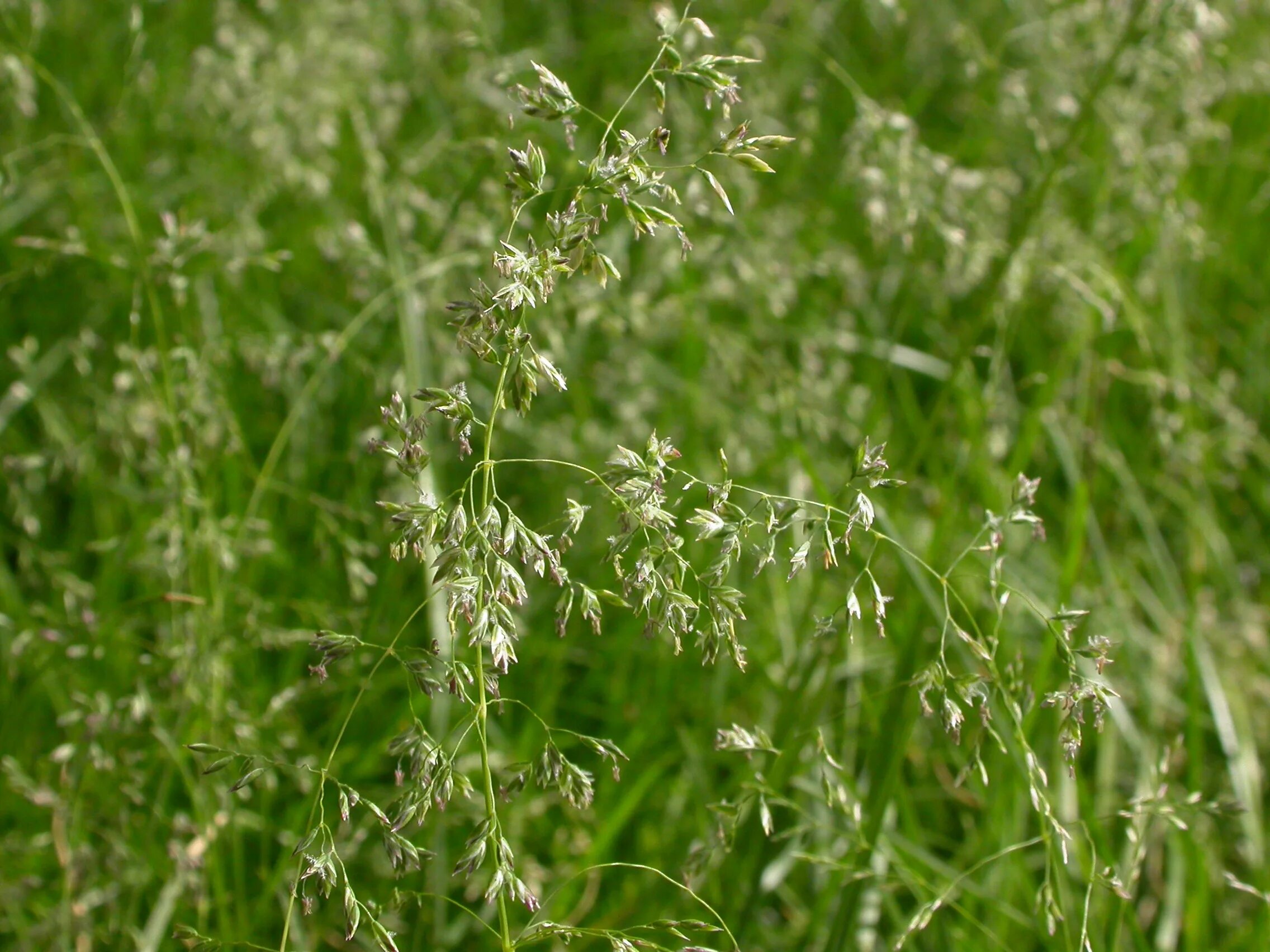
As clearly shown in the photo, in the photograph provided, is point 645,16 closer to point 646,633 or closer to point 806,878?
point 806,878

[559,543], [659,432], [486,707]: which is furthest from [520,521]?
[659,432]

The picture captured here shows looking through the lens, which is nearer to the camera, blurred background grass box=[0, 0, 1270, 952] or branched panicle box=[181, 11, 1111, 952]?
branched panicle box=[181, 11, 1111, 952]

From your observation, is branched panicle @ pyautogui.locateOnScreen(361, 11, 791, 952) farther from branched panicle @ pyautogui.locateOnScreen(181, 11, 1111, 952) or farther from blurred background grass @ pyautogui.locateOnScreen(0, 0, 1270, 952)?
blurred background grass @ pyautogui.locateOnScreen(0, 0, 1270, 952)

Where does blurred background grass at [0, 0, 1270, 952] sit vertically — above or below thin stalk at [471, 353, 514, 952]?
below

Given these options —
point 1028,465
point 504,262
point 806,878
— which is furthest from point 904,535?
point 504,262

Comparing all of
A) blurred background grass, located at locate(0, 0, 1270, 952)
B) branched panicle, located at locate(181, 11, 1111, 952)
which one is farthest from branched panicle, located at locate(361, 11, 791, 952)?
blurred background grass, located at locate(0, 0, 1270, 952)

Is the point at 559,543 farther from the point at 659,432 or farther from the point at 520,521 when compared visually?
the point at 659,432

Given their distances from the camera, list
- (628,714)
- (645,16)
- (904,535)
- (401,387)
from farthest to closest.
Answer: (645,16) → (904,535) → (628,714) → (401,387)

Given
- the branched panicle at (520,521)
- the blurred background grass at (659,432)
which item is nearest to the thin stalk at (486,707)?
the branched panicle at (520,521)
